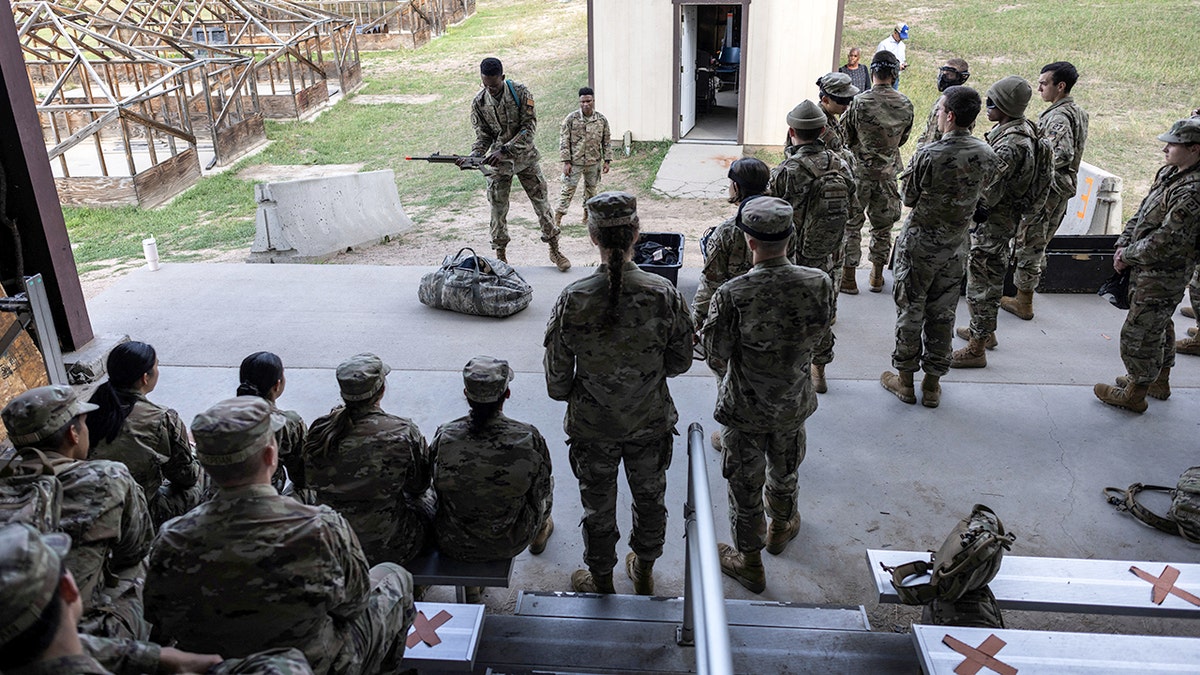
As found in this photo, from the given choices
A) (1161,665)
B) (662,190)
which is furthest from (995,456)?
(662,190)

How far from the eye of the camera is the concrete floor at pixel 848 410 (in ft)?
12.7

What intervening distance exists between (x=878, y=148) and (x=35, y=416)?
227 inches

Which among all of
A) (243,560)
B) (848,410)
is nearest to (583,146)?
(848,410)

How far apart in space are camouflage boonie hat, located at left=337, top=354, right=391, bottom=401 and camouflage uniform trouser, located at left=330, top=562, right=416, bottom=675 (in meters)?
0.64

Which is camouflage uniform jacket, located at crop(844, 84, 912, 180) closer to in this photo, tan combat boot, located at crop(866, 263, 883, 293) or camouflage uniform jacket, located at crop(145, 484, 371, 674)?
tan combat boot, located at crop(866, 263, 883, 293)

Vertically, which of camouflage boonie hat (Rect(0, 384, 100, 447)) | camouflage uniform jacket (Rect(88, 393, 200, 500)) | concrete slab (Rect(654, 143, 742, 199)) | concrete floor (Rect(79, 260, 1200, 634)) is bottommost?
concrete slab (Rect(654, 143, 742, 199))

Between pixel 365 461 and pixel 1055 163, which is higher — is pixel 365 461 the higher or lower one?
the lower one

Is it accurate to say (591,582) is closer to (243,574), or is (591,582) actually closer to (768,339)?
(768,339)

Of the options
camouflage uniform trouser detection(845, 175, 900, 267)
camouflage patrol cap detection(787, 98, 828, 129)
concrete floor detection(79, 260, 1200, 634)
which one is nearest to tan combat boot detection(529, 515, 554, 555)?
concrete floor detection(79, 260, 1200, 634)

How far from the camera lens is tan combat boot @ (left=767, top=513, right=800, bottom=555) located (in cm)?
381

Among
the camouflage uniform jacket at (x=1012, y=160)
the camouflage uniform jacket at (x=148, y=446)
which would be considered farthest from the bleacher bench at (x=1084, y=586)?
the camouflage uniform jacket at (x=148, y=446)

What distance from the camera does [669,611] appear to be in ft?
10.6

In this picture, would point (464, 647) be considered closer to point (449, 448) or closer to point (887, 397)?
point (449, 448)

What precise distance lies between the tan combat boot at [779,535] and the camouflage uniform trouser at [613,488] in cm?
66
